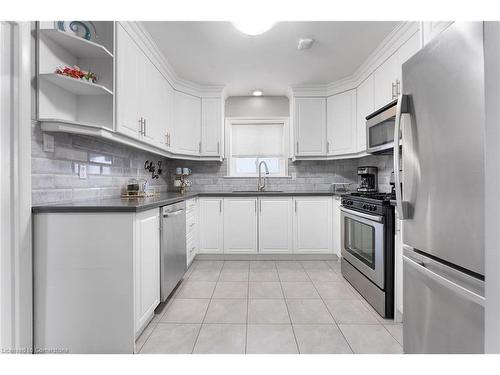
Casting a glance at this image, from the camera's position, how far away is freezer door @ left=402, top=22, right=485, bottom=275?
2.56ft

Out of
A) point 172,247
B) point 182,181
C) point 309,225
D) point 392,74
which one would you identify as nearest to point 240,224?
point 309,225

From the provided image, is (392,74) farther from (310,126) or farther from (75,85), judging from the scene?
(75,85)

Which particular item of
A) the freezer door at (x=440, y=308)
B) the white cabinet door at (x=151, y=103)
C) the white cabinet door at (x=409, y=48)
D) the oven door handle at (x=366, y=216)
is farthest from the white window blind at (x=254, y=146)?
the freezer door at (x=440, y=308)

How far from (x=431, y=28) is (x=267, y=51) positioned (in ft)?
5.47

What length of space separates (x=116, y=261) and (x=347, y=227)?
2146mm

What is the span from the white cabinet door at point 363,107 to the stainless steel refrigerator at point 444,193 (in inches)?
72.7

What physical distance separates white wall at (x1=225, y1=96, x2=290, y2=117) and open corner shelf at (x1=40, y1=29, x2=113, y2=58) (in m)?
2.39

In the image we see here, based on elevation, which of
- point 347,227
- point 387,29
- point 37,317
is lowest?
point 37,317

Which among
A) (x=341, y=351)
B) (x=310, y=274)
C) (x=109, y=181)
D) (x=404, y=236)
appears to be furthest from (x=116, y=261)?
(x=310, y=274)

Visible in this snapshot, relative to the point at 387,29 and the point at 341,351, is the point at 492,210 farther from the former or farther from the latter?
the point at 387,29

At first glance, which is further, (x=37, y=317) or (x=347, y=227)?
(x=347, y=227)

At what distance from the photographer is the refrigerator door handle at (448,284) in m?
0.79

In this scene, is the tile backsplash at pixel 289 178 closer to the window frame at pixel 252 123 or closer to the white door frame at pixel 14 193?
the window frame at pixel 252 123

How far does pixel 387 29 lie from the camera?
2.25 metres
